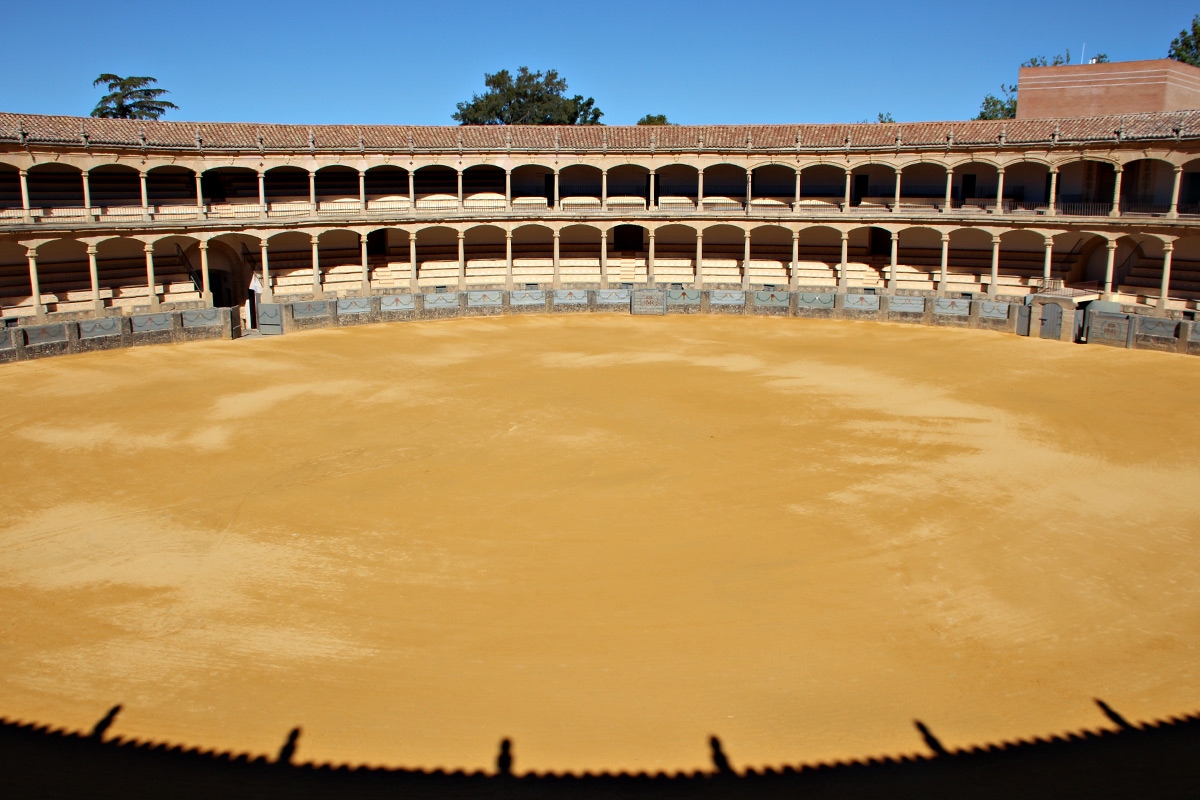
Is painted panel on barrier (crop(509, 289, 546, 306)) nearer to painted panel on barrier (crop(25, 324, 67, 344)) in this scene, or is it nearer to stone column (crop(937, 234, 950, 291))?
painted panel on barrier (crop(25, 324, 67, 344))

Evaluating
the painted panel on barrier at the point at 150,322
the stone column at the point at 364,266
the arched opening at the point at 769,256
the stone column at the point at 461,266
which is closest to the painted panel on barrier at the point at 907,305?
the arched opening at the point at 769,256

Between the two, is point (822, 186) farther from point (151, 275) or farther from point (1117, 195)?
point (151, 275)

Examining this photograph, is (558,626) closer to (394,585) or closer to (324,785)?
(394,585)

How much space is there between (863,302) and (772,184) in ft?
38.8

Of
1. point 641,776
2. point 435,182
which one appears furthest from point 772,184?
point 641,776

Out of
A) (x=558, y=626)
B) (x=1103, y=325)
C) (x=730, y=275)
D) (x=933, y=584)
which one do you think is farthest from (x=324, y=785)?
(x=730, y=275)

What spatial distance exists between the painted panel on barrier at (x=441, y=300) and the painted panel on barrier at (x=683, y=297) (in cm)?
896

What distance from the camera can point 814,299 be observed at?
37094mm

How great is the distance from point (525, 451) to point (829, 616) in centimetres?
840

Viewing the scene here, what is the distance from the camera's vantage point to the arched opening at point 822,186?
144ft

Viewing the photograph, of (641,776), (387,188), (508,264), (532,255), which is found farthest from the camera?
(532,255)

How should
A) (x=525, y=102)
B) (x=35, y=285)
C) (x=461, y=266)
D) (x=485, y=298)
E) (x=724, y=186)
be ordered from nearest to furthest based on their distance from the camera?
(x=35, y=285)
(x=485, y=298)
(x=461, y=266)
(x=724, y=186)
(x=525, y=102)

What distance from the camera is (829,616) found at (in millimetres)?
11562

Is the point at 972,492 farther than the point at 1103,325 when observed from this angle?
No
